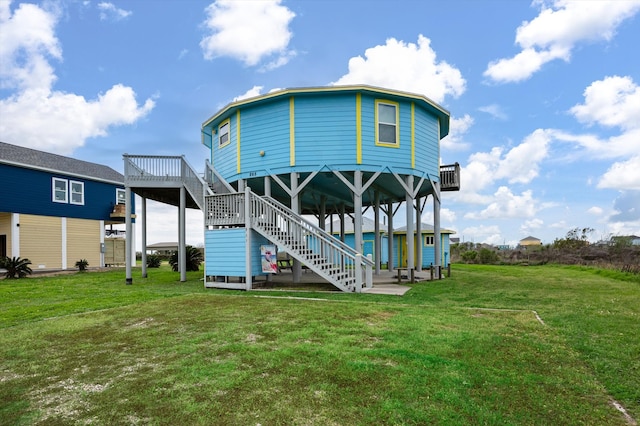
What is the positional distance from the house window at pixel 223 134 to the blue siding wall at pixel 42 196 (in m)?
12.9

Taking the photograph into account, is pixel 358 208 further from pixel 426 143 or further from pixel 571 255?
pixel 571 255

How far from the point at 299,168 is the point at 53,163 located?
1862cm

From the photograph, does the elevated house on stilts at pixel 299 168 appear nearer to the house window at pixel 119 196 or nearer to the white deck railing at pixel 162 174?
the white deck railing at pixel 162 174

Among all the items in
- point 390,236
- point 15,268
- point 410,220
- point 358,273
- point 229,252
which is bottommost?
point 15,268

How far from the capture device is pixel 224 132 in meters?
15.3

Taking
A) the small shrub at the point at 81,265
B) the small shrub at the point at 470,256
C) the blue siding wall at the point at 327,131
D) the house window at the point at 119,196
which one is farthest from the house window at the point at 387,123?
the small shrub at the point at 470,256

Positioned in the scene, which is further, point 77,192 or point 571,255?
point 571,255

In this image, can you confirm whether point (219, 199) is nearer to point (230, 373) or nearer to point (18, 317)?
point (18, 317)

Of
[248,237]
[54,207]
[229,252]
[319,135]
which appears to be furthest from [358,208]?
[54,207]

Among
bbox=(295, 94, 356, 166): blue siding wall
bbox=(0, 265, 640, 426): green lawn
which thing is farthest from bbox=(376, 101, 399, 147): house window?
bbox=(0, 265, 640, 426): green lawn

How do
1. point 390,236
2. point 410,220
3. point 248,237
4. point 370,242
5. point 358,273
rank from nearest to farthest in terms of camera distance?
point 358,273 → point 248,237 → point 410,220 → point 390,236 → point 370,242

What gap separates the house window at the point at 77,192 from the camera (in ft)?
76.5

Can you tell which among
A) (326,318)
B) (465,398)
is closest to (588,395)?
(465,398)

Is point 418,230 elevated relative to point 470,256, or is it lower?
elevated
